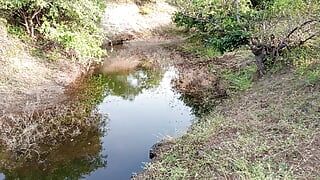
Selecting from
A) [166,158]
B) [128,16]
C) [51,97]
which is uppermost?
[128,16]

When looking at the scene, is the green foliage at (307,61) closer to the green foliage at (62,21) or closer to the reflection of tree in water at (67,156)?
the reflection of tree in water at (67,156)

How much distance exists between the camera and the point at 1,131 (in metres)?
10.8

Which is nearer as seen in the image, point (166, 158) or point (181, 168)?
point (181, 168)

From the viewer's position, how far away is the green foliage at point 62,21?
1662 centimetres

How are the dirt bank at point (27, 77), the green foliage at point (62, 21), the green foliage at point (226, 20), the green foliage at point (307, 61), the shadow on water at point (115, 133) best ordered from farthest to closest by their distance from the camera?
the green foliage at point (62, 21)
the green foliage at point (226, 20)
the dirt bank at point (27, 77)
the green foliage at point (307, 61)
the shadow on water at point (115, 133)

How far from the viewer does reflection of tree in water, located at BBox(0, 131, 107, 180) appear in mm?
9000

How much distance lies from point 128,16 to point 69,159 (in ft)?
67.0

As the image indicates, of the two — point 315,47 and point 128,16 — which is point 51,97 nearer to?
point 315,47

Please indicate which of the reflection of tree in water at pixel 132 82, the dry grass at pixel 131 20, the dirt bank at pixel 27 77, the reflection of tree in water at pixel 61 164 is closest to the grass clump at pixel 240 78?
the reflection of tree in water at pixel 132 82

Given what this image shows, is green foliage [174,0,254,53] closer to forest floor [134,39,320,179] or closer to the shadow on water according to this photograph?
Result: forest floor [134,39,320,179]

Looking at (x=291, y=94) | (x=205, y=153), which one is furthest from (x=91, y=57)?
(x=205, y=153)

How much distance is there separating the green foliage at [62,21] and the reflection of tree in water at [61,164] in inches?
280

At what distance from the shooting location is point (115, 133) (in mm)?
11461

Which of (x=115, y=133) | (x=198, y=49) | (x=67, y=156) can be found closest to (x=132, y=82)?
(x=198, y=49)
